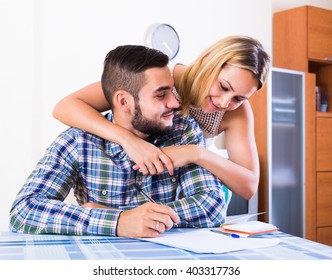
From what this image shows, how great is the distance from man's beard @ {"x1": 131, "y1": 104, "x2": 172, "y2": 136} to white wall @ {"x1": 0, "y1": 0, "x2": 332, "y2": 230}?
1590mm

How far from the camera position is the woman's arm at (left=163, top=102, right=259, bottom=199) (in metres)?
1.47

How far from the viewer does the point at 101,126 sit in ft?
5.10

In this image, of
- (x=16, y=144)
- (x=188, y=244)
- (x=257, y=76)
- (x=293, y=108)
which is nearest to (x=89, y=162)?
(x=188, y=244)

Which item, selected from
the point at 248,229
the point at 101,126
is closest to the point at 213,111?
the point at 101,126

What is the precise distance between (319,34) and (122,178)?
10.2 ft

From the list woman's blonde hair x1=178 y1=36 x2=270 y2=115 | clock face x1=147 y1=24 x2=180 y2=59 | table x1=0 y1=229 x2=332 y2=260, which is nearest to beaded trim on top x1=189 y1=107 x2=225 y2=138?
woman's blonde hair x1=178 y1=36 x2=270 y2=115

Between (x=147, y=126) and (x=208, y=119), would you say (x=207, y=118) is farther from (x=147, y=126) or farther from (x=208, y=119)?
(x=147, y=126)

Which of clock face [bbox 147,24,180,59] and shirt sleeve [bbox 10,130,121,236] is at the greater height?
clock face [bbox 147,24,180,59]

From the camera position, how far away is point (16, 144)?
297 centimetres

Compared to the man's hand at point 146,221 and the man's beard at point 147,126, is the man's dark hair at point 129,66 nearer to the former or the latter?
the man's beard at point 147,126

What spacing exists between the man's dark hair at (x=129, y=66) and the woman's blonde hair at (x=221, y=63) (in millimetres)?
241

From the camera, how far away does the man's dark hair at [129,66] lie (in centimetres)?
156

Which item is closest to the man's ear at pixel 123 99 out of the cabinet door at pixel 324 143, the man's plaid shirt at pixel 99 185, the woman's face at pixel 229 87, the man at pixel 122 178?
the man at pixel 122 178

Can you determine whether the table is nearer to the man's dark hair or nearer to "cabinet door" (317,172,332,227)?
the man's dark hair
